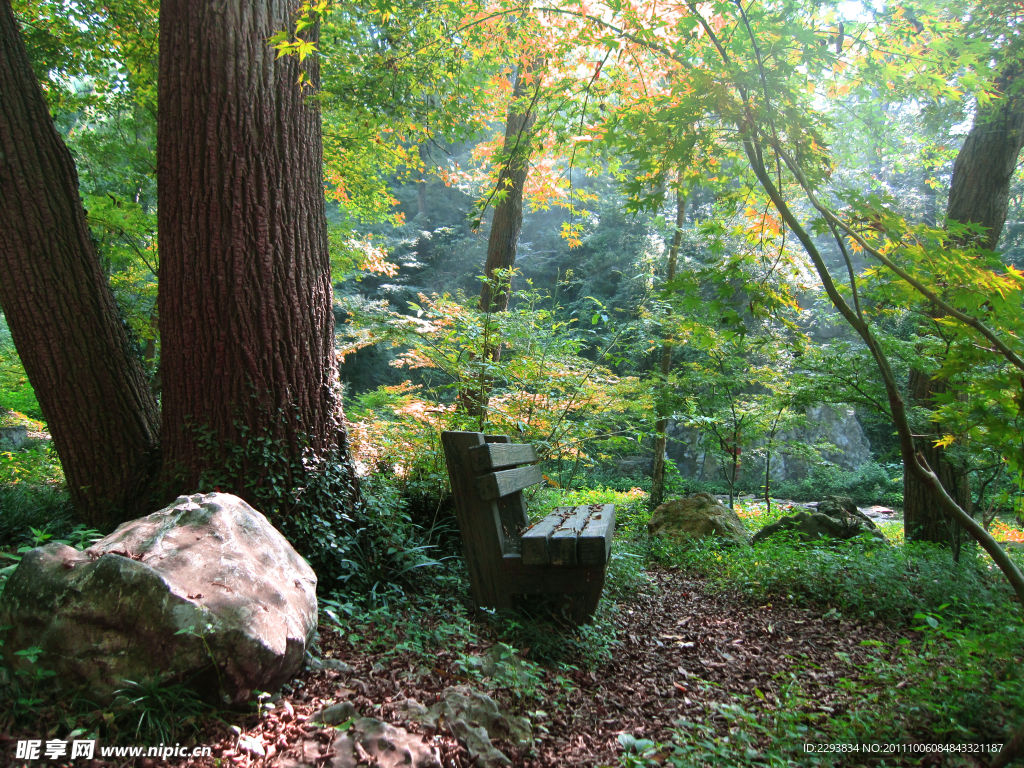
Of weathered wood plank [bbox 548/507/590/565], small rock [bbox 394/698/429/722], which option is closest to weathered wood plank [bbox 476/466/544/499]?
weathered wood plank [bbox 548/507/590/565]

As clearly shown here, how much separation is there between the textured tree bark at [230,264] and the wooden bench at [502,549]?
0.92m

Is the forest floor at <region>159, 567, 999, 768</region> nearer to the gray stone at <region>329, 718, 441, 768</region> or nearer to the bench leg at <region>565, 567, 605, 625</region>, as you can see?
the gray stone at <region>329, 718, 441, 768</region>

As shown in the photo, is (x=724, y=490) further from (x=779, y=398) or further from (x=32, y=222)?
(x=32, y=222)

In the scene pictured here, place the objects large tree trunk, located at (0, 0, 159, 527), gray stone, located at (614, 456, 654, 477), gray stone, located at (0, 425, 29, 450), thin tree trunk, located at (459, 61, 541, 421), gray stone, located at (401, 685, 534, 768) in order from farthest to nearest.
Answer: gray stone, located at (614, 456, 654, 477) → gray stone, located at (0, 425, 29, 450) → thin tree trunk, located at (459, 61, 541, 421) → large tree trunk, located at (0, 0, 159, 527) → gray stone, located at (401, 685, 534, 768)

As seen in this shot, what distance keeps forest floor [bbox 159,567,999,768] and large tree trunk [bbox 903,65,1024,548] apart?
2.74 meters

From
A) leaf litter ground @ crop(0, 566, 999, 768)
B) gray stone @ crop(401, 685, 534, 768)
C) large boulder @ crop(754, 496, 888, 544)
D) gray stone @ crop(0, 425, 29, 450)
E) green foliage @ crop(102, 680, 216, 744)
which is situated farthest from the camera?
gray stone @ crop(0, 425, 29, 450)

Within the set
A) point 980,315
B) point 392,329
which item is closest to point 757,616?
Answer: point 980,315

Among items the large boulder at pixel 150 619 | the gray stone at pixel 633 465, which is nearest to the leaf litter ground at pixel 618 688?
the large boulder at pixel 150 619

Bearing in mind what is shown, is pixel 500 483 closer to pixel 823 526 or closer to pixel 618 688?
pixel 618 688

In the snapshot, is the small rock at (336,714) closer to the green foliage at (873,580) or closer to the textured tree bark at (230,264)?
the textured tree bark at (230,264)

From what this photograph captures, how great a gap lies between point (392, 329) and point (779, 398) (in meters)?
5.31

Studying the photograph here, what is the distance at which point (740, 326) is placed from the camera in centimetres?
267

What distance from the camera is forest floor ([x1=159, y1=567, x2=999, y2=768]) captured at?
1823mm

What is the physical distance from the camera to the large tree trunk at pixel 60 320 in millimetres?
3137
